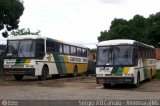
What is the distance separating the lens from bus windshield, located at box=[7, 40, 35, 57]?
27.3 meters

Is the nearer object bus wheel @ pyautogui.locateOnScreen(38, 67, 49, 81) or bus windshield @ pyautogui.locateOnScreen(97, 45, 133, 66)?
bus windshield @ pyautogui.locateOnScreen(97, 45, 133, 66)

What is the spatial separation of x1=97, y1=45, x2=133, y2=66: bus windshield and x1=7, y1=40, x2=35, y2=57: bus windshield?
5407mm

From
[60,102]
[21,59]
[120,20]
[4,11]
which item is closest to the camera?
[60,102]

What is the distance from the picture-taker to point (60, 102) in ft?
49.0

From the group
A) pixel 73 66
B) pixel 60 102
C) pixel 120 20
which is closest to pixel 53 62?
pixel 73 66

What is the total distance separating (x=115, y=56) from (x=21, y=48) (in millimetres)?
7004

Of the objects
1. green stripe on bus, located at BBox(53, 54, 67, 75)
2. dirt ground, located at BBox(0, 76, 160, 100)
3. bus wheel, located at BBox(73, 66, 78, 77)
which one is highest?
green stripe on bus, located at BBox(53, 54, 67, 75)

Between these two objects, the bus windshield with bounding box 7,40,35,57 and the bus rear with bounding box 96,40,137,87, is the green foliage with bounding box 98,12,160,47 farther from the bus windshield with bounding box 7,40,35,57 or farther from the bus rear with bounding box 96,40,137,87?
the bus rear with bounding box 96,40,137,87

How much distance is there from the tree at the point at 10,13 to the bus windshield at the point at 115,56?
12.7 metres

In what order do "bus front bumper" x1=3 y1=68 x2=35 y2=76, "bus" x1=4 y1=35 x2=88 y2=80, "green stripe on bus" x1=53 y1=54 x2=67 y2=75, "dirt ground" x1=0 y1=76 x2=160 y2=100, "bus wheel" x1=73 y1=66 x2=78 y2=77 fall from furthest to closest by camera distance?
"bus wheel" x1=73 y1=66 x2=78 y2=77 → "green stripe on bus" x1=53 y1=54 x2=67 y2=75 → "bus" x1=4 y1=35 x2=88 y2=80 → "bus front bumper" x1=3 y1=68 x2=35 y2=76 → "dirt ground" x1=0 y1=76 x2=160 y2=100

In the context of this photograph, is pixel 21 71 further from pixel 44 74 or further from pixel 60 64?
pixel 60 64

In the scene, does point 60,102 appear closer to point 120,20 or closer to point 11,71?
point 11,71

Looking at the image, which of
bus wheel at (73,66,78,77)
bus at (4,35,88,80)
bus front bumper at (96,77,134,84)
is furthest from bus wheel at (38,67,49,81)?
bus wheel at (73,66,78,77)

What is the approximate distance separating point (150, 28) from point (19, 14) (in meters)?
19.4
